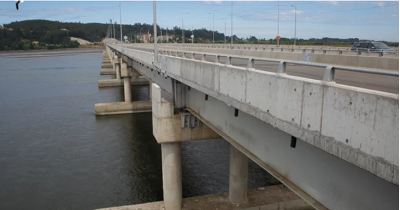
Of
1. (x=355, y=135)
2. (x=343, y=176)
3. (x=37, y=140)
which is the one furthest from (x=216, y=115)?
(x=37, y=140)

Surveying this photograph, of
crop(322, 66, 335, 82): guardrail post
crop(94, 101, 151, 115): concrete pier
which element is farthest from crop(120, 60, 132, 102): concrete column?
crop(322, 66, 335, 82): guardrail post

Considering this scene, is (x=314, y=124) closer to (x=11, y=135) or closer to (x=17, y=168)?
(x=17, y=168)

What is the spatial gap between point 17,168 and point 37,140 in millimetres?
6155

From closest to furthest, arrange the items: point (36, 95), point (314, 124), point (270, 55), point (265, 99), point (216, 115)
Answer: point (314, 124) → point (265, 99) → point (216, 115) → point (270, 55) → point (36, 95)

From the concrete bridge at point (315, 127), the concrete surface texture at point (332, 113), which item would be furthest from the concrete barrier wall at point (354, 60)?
the concrete surface texture at point (332, 113)

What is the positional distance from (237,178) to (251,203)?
1.34 meters

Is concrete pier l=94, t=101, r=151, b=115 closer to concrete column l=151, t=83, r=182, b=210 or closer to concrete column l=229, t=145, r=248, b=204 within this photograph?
concrete column l=151, t=83, r=182, b=210

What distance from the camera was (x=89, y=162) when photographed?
75.3 ft

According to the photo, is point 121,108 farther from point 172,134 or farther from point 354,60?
point 354,60

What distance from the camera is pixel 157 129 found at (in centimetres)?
1457

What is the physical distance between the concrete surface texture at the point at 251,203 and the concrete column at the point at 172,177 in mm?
428

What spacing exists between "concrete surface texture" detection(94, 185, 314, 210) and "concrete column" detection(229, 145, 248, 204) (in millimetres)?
301

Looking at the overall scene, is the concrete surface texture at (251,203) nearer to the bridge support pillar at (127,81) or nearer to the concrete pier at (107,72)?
the bridge support pillar at (127,81)

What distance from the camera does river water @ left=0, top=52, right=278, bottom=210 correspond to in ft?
60.2
